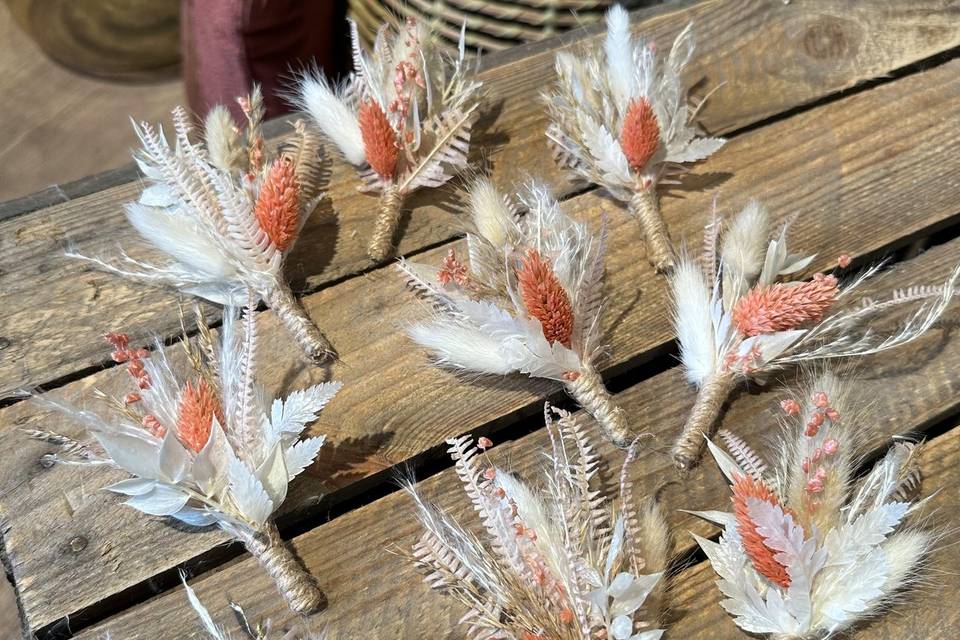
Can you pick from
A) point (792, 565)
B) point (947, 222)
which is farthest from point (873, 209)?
point (792, 565)

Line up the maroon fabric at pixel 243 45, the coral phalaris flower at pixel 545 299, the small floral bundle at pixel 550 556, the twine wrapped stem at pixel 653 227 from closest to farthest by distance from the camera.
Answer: the small floral bundle at pixel 550 556 → the coral phalaris flower at pixel 545 299 → the twine wrapped stem at pixel 653 227 → the maroon fabric at pixel 243 45

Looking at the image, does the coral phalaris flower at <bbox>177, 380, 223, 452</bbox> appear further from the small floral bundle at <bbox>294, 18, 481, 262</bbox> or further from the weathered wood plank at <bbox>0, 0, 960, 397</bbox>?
the small floral bundle at <bbox>294, 18, 481, 262</bbox>

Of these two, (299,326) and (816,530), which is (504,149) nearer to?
(299,326)

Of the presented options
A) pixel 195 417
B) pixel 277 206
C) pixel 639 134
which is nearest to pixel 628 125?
pixel 639 134

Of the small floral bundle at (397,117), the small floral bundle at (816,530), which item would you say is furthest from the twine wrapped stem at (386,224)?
the small floral bundle at (816,530)

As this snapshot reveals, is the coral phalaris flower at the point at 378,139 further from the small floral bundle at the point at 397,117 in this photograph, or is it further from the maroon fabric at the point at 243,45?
the maroon fabric at the point at 243,45

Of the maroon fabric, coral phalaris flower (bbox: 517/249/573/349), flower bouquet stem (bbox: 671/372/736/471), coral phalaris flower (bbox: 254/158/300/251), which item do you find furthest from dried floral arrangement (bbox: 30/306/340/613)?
the maroon fabric
